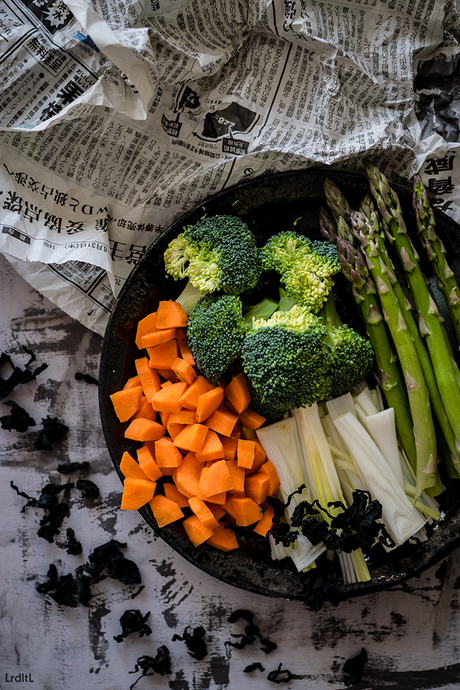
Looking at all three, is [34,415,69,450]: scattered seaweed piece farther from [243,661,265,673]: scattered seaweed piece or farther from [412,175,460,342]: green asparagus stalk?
[412,175,460,342]: green asparagus stalk

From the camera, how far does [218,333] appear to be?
171cm

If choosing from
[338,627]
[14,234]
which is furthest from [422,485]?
[14,234]

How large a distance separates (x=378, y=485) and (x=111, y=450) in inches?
42.6

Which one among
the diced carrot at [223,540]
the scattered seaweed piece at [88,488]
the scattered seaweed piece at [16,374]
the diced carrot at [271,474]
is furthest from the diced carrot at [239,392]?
the scattered seaweed piece at [16,374]

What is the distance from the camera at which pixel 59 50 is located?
72.3 inches

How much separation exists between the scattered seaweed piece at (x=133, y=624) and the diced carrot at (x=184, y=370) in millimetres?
1129

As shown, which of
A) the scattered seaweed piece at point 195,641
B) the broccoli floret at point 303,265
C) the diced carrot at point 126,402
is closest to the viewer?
the broccoli floret at point 303,265

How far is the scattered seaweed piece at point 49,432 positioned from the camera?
2092mm

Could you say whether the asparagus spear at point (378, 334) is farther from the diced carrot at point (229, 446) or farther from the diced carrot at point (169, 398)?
the diced carrot at point (169, 398)

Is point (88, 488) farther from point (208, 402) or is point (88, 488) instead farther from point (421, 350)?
point (421, 350)

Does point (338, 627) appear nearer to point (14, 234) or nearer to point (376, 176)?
point (376, 176)

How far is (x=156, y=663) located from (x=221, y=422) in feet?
3.84

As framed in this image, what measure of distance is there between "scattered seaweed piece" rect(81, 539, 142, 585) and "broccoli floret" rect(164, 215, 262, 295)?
124cm

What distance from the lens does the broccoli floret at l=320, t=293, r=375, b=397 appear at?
171 cm
